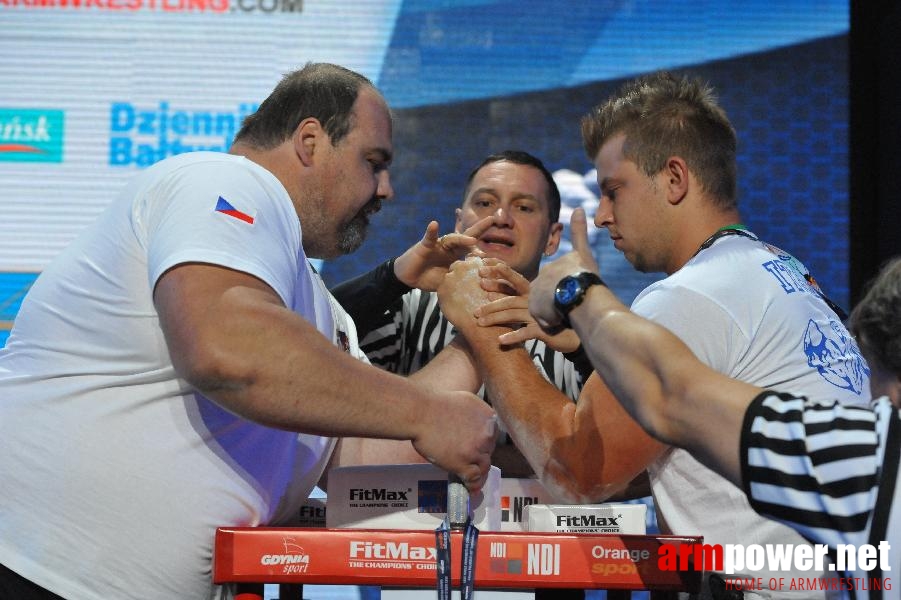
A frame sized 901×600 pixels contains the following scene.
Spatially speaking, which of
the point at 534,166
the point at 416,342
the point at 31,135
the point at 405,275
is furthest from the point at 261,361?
the point at 31,135

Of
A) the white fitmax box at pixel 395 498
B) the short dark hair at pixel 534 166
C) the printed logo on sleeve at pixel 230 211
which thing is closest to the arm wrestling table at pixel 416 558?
the white fitmax box at pixel 395 498

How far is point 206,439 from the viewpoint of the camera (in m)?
1.34

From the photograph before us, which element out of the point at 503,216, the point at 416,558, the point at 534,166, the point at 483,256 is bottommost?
the point at 416,558

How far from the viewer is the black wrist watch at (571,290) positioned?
121 cm

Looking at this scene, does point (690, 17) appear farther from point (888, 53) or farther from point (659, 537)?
point (659, 537)

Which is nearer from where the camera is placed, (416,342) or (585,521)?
(585,521)

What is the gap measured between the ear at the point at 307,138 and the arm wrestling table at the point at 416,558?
2.41 feet

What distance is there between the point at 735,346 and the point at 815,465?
1.87ft

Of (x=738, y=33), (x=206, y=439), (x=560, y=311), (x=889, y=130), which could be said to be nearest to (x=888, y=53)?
(x=889, y=130)

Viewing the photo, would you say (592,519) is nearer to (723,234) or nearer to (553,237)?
(723,234)

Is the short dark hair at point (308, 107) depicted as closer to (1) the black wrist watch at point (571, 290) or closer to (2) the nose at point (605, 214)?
(2) the nose at point (605, 214)

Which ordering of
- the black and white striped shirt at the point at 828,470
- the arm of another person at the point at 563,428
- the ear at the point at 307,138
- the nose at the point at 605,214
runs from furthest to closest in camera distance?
the nose at the point at 605,214 < the ear at the point at 307,138 < the arm of another person at the point at 563,428 < the black and white striped shirt at the point at 828,470

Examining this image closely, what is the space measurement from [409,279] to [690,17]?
240 cm

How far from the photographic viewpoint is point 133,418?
132 cm
